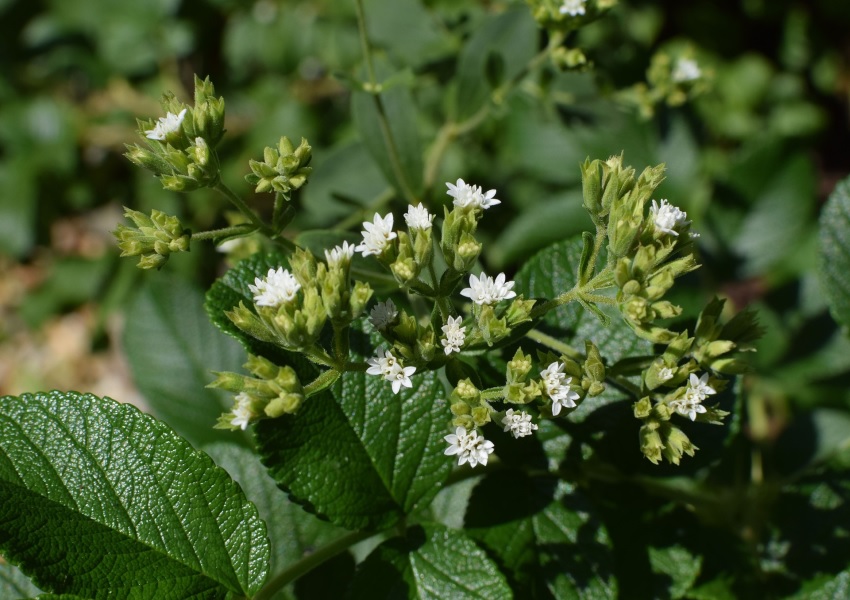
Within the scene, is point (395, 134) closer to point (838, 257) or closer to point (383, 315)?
point (383, 315)

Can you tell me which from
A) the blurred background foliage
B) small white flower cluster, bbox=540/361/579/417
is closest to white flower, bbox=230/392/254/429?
small white flower cluster, bbox=540/361/579/417

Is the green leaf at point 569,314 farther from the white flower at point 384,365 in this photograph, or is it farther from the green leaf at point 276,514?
the green leaf at point 276,514

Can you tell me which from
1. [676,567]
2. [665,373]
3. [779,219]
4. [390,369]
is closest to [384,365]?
[390,369]

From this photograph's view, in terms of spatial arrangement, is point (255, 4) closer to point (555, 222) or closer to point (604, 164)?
point (555, 222)

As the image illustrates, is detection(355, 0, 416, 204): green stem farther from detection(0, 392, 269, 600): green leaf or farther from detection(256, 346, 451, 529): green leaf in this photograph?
detection(0, 392, 269, 600): green leaf

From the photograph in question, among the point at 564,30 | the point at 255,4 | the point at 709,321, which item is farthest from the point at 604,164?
the point at 255,4
